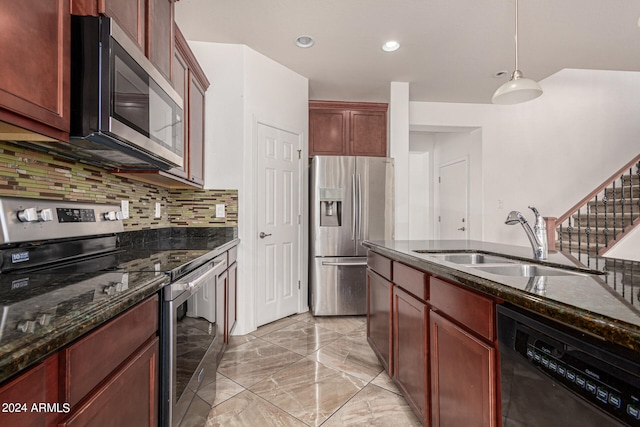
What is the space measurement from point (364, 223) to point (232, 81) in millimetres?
2003

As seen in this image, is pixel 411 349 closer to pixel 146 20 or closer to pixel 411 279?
pixel 411 279

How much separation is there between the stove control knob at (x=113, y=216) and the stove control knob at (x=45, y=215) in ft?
1.34

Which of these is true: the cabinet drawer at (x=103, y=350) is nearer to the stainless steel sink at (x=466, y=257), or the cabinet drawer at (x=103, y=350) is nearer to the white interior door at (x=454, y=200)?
the stainless steel sink at (x=466, y=257)

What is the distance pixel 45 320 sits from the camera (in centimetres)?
60

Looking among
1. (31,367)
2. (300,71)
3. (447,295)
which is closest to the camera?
(31,367)

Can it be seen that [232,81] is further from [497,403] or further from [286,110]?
[497,403]

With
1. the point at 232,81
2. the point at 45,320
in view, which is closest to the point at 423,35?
the point at 232,81

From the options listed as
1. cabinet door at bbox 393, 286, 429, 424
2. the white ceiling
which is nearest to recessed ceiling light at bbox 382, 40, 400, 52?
the white ceiling

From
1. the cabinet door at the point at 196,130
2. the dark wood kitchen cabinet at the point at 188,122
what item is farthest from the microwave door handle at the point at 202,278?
the cabinet door at the point at 196,130

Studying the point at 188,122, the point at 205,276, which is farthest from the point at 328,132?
the point at 205,276

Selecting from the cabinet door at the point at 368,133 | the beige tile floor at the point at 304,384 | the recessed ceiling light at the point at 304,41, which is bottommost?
the beige tile floor at the point at 304,384

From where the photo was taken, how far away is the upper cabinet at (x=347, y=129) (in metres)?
4.04

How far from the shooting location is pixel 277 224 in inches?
126

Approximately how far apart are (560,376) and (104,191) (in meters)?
2.15
